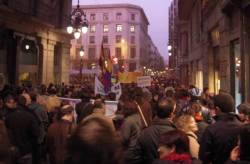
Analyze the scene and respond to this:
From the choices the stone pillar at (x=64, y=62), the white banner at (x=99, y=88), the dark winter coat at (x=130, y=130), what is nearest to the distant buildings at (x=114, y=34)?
the stone pillar at (x=64, y=62)

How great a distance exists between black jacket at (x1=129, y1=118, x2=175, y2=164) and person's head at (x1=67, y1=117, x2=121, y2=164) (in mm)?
2384

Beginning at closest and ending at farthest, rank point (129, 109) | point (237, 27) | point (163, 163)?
1. point (163, 163)
2. point (129, 109)
3. point (237, 27)

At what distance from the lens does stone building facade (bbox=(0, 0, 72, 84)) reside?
74.0 ft

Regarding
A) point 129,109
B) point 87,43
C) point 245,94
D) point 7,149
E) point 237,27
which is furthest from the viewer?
point 87,43

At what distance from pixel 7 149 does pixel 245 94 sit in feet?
38.8

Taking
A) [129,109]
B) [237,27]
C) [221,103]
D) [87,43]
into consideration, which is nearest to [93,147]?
[221,103]

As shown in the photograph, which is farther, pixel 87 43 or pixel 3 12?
pixel 87 43

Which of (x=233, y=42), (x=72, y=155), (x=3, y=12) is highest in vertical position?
(x=3, y=12)

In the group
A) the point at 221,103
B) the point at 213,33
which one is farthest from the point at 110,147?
the point at 213,33

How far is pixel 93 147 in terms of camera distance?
8.27 ft

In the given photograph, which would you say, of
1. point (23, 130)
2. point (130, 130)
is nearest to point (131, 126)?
point (130, 130)

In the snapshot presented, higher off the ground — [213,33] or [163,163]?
[213,33]

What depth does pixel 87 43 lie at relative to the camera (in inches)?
4648

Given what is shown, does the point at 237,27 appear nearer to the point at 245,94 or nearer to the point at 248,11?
the point at 248,11
